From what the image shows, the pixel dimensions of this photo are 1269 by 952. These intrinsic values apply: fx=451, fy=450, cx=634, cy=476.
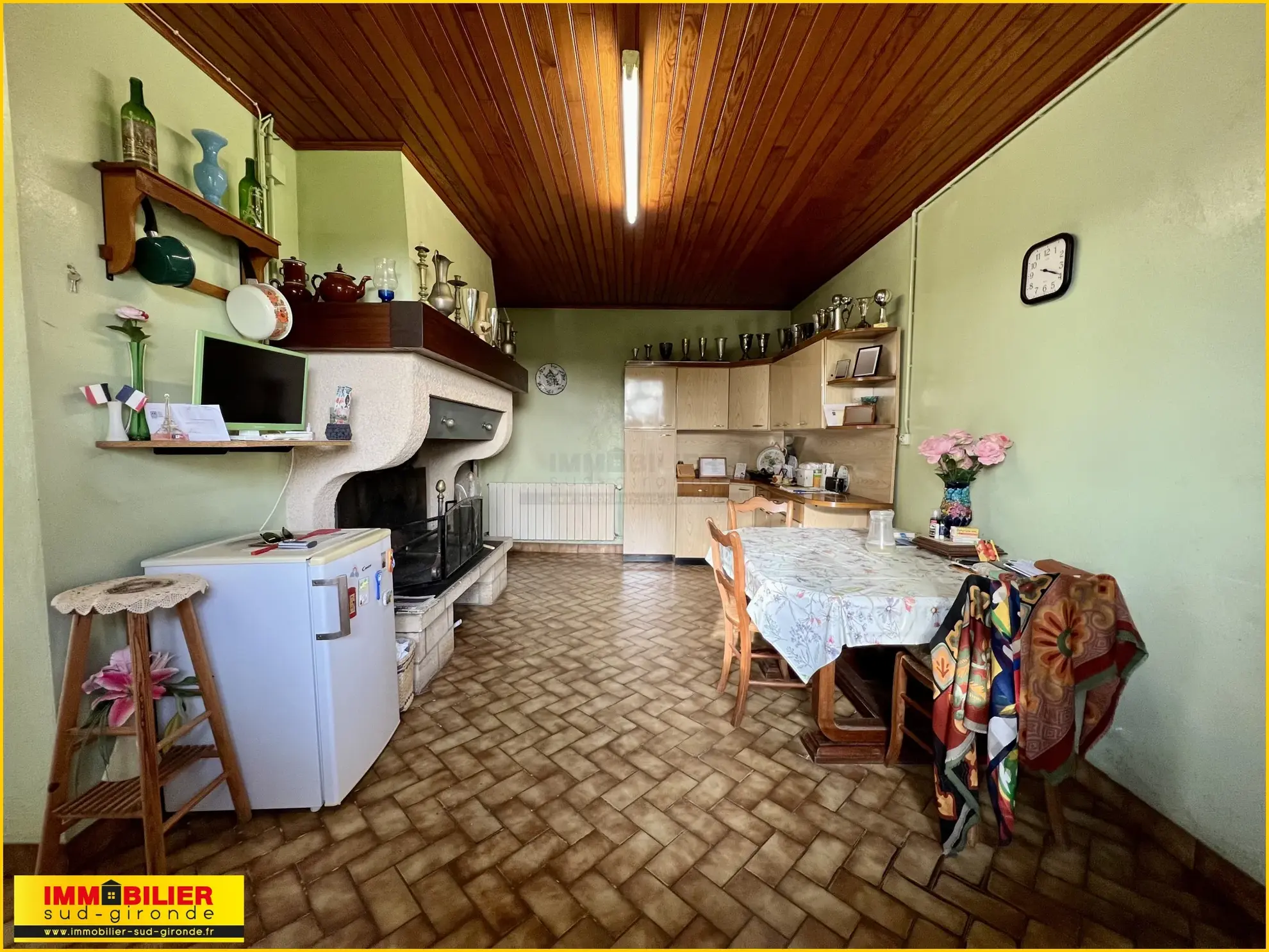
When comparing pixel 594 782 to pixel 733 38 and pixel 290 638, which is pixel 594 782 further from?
pixel 733 38

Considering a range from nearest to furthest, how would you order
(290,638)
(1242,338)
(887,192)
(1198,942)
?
(1198,942), (1242,338), (290,638), (887,192)

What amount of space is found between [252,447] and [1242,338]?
11.1 feet

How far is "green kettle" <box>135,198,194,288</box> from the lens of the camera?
1.54 m

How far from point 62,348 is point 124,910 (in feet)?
5.35

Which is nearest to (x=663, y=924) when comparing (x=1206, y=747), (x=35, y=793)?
(x=1206, y=747)

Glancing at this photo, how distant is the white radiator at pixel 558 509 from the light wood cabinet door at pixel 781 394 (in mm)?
2042

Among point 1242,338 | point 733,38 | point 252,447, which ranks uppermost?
point 733,38

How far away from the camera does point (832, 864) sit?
1.42m

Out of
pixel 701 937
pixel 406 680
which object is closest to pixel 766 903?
pixel 701 937

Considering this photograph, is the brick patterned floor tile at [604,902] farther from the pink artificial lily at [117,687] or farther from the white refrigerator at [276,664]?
the pink artificial lily at [117,687]

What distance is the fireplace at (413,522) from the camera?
2711mm

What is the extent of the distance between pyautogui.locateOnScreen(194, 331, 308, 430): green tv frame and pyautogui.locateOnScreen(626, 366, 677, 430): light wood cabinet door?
3.28 m

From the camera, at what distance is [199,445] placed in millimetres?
1554

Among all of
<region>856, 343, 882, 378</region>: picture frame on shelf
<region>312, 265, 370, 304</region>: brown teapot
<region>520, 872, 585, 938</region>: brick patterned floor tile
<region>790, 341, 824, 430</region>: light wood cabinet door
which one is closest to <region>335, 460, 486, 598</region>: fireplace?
<region>312, 265, 370, 304</region>: brown teapot
